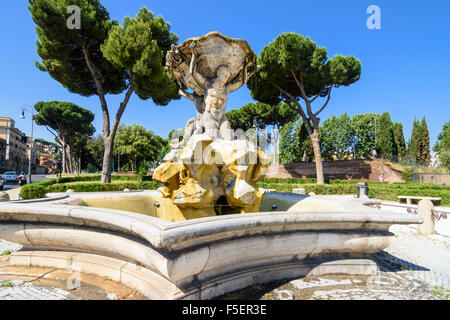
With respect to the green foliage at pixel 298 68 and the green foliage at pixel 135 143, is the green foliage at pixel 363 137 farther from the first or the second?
the green foliage at pixel 135 143

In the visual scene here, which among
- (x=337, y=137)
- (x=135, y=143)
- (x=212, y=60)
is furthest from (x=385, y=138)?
(x=135, y=143)

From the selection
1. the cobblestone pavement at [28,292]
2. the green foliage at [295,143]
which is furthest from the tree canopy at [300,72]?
the cobblestone pavement at [28,292]

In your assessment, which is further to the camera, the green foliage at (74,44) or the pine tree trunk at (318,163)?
the pine tree trunk at (318,163)

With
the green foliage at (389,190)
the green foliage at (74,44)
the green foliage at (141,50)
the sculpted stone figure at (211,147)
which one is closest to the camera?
the sculpted stone figure at (211,147)

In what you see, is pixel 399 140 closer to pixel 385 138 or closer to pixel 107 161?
pixel 385 138

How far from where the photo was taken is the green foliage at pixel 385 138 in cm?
2906

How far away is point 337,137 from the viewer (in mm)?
29891

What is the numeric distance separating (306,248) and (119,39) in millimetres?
14474

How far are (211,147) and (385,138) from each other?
3435cm

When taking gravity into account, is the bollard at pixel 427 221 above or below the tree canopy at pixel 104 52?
below

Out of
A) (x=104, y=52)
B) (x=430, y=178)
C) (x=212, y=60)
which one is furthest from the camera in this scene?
(x=430, y=178)

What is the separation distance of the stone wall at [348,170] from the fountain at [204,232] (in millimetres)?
24637

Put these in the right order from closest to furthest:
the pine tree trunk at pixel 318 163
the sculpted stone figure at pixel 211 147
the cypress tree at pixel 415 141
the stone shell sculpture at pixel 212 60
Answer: the sculpted stone figure at pixel 211 147 → the stone shell sculpture at pixel 212 60 → the pine tree trunk at pixel 318 163 → the cypress tree at pixel 415 141
